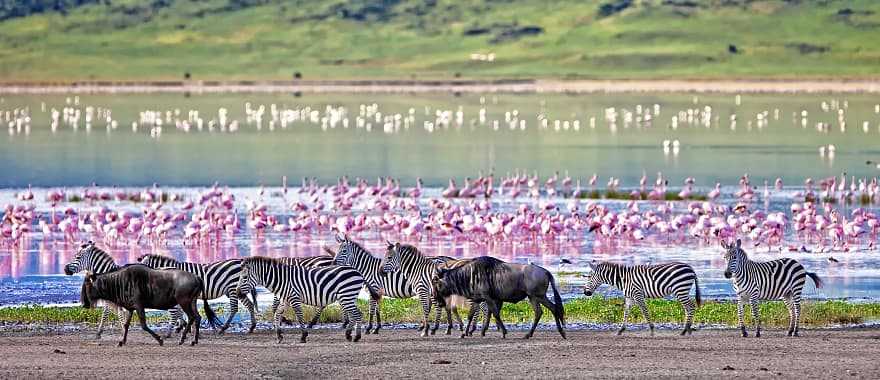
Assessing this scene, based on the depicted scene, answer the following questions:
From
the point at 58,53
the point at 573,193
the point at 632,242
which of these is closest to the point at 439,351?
the point at 632,242

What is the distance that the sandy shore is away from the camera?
123562mm

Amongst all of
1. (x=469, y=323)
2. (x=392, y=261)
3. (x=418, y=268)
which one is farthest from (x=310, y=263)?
(x=469, y=323)

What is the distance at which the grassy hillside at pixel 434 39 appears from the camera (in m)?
137

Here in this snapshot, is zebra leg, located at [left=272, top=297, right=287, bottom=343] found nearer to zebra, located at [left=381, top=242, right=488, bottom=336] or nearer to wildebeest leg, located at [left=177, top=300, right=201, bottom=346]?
wildebeest leg, located at [left=177, top=300, right=201, bottom=346]

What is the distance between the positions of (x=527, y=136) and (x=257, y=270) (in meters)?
52.1

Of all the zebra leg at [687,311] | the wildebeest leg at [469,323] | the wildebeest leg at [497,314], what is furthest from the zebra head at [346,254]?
the zebra leg at [687,311]

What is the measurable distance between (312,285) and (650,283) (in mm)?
3521

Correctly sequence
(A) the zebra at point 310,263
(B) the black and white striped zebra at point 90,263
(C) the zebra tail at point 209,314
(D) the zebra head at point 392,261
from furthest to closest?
(B) the black and white striped zebra at point 90,263 < (D) the zebra head at point 392,261 < (A) the zebra at point 310,263 < (C) the zebra tail at point 209,314

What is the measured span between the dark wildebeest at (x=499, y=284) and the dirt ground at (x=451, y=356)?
0.33 meters

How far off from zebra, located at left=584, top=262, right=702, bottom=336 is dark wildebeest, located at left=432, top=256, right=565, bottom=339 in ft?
2.81

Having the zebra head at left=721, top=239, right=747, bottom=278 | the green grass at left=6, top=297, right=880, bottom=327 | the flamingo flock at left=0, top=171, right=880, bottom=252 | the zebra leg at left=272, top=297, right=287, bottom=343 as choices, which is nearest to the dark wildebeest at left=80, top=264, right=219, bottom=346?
the zebra leg at left=272, top=297, right=287, bottom=343

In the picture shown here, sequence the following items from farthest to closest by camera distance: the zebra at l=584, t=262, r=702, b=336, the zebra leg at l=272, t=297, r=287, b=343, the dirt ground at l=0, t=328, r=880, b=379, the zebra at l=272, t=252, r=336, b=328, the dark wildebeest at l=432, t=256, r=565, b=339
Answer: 1. the zebra at l=584, t=262, r=702, b=336
2. the zebra at l=272, t=252, r=336, b=328
3. the dark wildebeest at l=432, t=256, r=565, b=339
4. the zebra leg at l=272, t=297, r=287, b=343
5. the dirt ground at l=0, t=328, r=880, b=379

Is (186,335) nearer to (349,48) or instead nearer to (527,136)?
(527,136)

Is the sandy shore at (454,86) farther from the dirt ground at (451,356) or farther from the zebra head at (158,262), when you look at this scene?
the dirt ground at (451,356)
